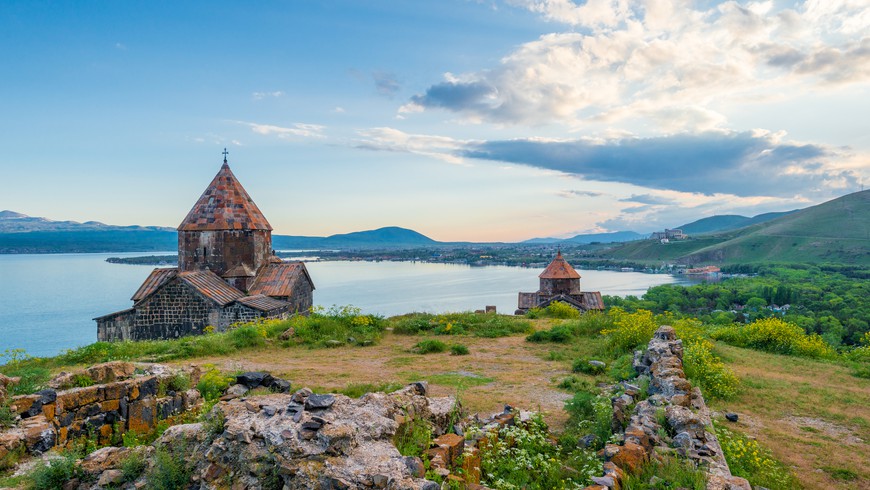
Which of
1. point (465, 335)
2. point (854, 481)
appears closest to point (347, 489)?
point (854, 481)

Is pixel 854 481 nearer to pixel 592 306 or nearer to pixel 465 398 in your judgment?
pixel 465 398

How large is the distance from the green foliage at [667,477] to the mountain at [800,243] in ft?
388

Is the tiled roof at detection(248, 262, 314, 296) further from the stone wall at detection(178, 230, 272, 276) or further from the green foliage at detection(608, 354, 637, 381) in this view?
the green foliage at detection(608, 354, 637, 381)

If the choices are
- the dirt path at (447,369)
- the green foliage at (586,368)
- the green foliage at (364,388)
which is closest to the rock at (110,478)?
the green foliage at (364,388)

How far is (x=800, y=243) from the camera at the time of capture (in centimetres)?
11650

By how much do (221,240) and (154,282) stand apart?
2.77 m

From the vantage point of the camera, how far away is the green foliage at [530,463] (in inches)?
184

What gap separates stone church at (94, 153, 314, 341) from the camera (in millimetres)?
16469

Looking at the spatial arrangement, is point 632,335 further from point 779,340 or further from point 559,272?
point 559,272

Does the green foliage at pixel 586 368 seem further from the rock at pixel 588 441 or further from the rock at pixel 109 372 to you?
the rock at pixel 109 372

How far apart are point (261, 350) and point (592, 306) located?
22838mm

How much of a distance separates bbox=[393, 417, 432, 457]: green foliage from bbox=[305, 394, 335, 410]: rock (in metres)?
0.74

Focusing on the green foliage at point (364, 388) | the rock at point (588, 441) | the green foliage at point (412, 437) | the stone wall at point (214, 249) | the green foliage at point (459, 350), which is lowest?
the green foliage at point (459, 350)

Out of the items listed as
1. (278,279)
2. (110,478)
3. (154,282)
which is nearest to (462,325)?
(278,279)
